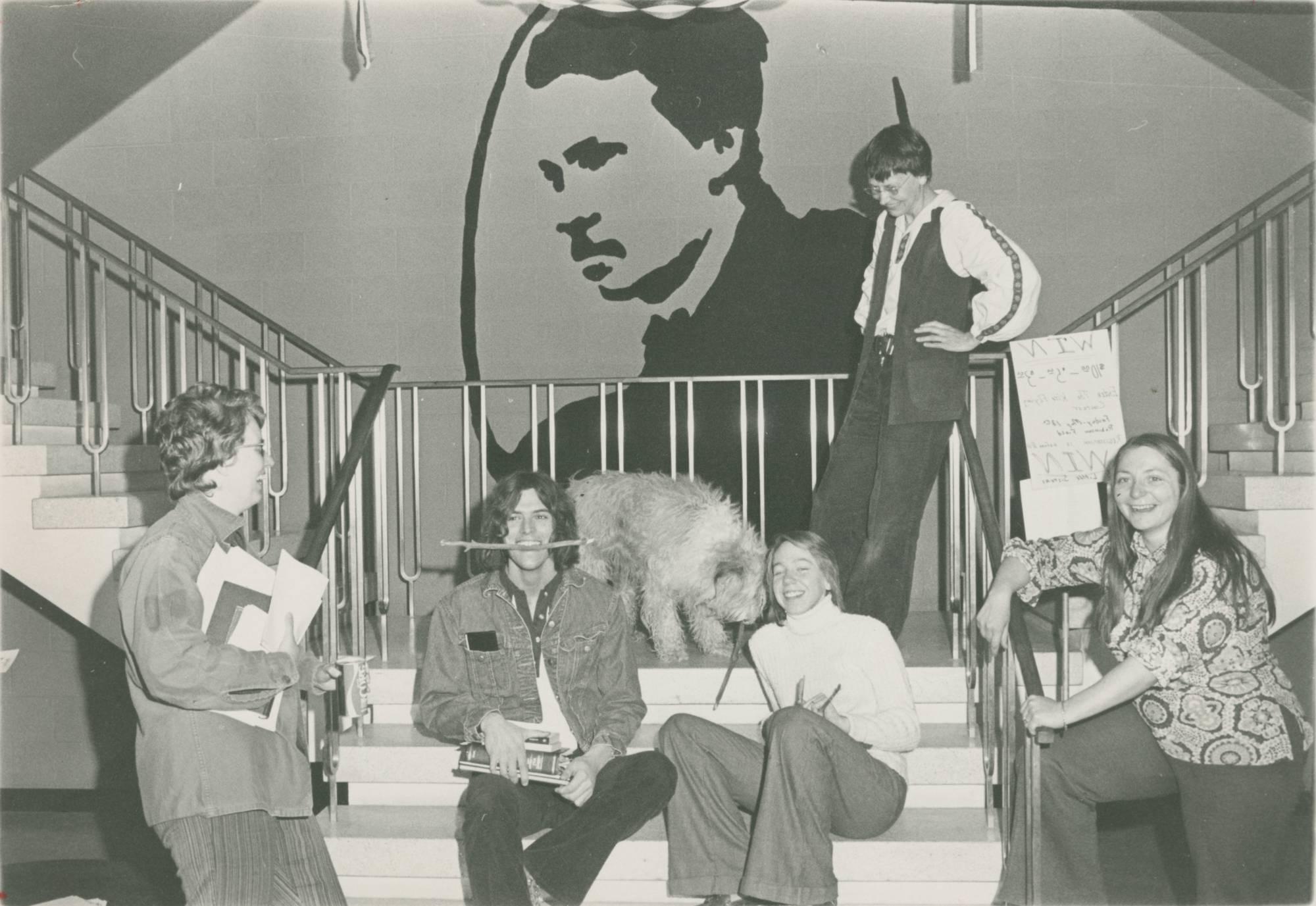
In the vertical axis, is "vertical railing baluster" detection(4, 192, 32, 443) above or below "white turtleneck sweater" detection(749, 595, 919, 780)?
above

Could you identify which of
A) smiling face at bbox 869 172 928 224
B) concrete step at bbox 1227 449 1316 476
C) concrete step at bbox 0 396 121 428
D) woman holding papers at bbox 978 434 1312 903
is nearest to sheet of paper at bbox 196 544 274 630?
woman holding papers at bbox 978 434 1312 903

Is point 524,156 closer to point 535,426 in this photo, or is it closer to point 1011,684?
point 535,426

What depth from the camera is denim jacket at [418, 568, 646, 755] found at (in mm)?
2959

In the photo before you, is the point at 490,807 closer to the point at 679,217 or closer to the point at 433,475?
the point at 433,475

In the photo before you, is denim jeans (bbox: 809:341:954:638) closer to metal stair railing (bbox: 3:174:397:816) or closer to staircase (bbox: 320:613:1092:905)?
staircase (bbox: 320:613:1092:905)

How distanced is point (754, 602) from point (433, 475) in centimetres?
232

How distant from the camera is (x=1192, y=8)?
3902mm

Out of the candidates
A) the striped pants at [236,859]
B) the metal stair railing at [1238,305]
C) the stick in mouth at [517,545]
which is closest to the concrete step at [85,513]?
the stick in mouth at [517,545]

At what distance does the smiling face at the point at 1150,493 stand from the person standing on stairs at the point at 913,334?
2.11 feet

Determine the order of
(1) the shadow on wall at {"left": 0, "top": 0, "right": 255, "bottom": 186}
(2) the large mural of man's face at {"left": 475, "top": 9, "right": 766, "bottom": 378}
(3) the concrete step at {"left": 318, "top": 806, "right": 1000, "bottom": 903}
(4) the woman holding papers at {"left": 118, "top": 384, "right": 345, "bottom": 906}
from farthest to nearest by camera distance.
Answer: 1. (2) the large mural of man's face at {"left": 475, "top": 9, "right": 766, "bottom": 378}
2. (1) the shadow on wall at {"left": 0, "top": 0, "right": 255, "bottom": 186}
3. (3) the concrete step at {"left": 318, "top": 806, "right": 1000, "bottom": 903}
4. (4) the woman holding papers at {"left": 118, "top": 384, "right": 345, "bottom": 906}

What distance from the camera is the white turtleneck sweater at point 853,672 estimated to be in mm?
2861

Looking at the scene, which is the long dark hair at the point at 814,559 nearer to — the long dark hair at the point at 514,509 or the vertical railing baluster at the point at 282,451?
the long dark hair at the point at 514,509

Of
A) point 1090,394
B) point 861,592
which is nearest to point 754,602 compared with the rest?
point 861,592

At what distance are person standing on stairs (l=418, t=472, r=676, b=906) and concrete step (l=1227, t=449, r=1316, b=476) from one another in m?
2.39
